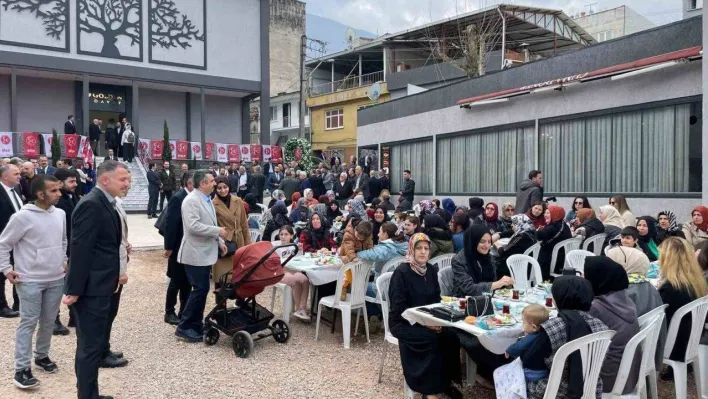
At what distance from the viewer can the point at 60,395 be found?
15.0 ft

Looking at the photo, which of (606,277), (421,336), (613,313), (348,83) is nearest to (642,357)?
(613,313)

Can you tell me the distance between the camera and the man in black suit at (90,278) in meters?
3.84

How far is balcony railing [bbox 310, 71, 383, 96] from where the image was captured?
33906 millimetres

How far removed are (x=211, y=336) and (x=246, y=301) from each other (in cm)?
53

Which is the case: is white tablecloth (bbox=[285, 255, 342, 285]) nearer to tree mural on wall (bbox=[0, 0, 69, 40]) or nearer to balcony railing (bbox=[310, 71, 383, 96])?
tree mural on wall (bbox=[0, 0, 69, 40])

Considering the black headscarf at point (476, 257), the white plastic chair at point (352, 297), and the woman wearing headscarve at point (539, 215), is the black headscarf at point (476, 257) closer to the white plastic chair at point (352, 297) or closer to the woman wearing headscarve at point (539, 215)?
the white plastic chair at point (352, 297)

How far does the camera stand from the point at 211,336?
19.4 feet

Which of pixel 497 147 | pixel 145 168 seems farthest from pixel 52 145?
pixel 497 147

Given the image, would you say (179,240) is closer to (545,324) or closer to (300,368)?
(300,368)

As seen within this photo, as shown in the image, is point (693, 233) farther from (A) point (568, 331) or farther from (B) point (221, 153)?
(B) point (221, 153)

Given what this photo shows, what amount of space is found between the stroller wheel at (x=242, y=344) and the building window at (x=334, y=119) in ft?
97.2

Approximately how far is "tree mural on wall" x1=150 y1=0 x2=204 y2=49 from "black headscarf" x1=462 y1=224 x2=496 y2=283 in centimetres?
2436

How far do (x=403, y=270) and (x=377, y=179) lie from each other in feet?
37.4

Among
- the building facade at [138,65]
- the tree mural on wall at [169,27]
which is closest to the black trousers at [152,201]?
the building facade at [138,65]
